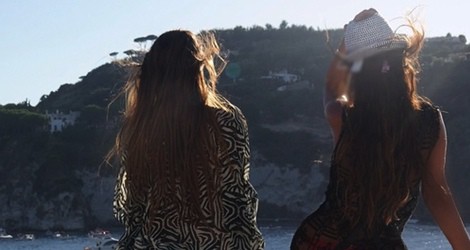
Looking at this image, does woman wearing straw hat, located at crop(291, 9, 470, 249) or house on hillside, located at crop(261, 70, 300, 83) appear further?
house on hillside, located at crop(261, 70, 300, 83)

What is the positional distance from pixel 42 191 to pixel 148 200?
68.3m

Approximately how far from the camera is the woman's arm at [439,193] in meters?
2.59

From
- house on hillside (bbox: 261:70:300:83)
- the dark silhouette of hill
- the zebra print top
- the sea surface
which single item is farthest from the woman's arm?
house on hillside (bbox: 261:70:300:83)

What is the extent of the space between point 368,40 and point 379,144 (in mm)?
269

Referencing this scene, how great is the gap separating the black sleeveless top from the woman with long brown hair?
0.89 ft

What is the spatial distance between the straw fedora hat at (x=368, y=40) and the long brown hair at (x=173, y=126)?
41 centimetres

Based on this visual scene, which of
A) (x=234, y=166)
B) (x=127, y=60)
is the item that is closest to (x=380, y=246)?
(x=234, y=166)

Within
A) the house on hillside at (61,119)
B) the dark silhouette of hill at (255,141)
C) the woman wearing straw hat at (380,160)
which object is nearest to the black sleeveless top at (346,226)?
the woman wearing straw hat at (380,160)

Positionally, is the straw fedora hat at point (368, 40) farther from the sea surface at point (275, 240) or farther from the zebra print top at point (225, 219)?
the sea surface at point (275, 240)

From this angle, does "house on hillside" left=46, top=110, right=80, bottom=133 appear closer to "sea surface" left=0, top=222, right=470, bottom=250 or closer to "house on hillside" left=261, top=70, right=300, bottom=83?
"sea surface" left=0, top=222, right=470, bottom=250

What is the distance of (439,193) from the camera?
8.61 feet

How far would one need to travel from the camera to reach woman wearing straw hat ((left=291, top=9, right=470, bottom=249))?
2.62m

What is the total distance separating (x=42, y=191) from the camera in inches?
2756

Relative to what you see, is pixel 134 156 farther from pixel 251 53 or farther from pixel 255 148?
pixel 251 53
